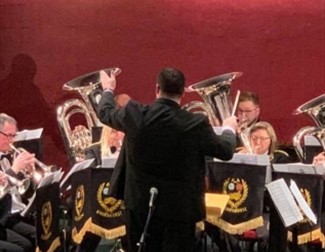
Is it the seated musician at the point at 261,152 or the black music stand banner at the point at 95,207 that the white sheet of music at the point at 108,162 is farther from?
the seated musician at the point at 261,152

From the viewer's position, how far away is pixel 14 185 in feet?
20.0

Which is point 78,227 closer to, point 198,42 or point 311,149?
point 311,149

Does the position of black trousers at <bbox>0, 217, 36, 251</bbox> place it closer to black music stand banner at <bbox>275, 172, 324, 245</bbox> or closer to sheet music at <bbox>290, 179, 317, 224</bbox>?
black music stand banner at <bbox>275, 172, 324, 245</bbox>

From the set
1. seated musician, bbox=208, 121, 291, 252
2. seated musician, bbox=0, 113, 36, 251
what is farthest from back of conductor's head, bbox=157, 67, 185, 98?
seated musician, bbox=208, 121, 291, 252

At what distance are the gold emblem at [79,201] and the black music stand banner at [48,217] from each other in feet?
0.57

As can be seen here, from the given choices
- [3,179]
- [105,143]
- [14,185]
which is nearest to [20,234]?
[14,185]

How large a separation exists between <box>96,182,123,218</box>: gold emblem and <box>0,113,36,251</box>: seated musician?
24.6 inches

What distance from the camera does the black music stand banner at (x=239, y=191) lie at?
5914 millimetres

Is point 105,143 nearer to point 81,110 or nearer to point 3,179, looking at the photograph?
point 81,110

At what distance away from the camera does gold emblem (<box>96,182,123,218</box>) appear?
234 inches

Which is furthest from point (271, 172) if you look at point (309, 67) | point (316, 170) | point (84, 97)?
point (309, 67)

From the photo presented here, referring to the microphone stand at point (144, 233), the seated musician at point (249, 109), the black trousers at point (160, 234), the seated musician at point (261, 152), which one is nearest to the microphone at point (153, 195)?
the microphone stand at point (144, 233)

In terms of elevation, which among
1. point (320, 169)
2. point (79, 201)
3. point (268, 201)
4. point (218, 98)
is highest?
point (218, 98)

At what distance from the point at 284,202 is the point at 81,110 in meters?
2.73
